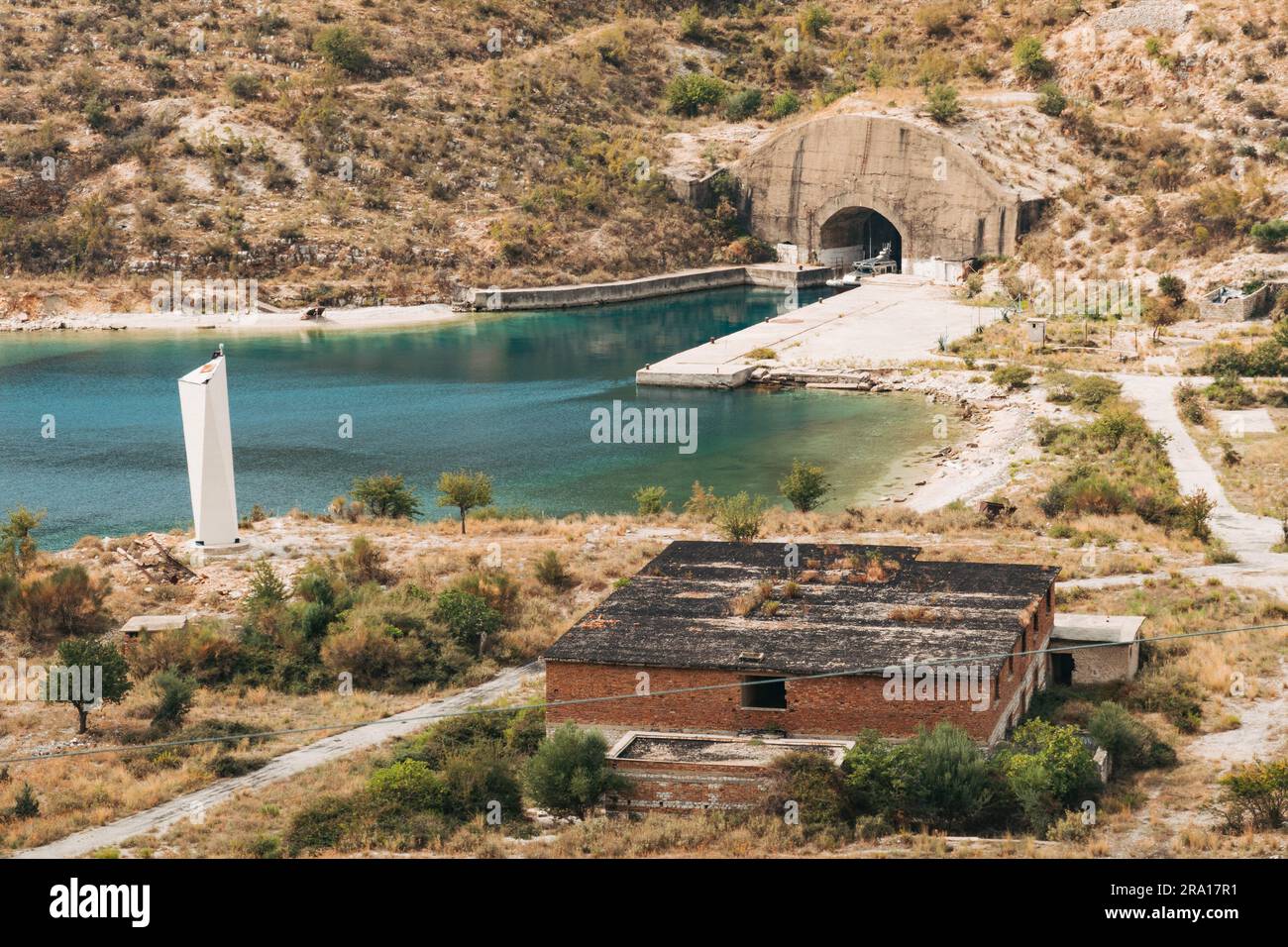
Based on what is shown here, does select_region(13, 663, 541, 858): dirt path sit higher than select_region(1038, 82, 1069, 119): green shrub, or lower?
lower

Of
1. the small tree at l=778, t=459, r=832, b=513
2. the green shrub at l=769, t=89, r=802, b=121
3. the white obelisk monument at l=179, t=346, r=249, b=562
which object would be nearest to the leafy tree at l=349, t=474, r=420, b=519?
the white obelisk monument at l=179, t=346, r=249, b=562

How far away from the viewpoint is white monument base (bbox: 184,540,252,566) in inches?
1499

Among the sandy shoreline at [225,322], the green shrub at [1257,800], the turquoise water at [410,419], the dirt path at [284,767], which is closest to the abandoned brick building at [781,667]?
the dirt path at [284,767]

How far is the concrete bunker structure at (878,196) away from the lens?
3327 inches

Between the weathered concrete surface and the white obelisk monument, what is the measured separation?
177ft

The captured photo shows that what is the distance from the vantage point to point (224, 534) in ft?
127

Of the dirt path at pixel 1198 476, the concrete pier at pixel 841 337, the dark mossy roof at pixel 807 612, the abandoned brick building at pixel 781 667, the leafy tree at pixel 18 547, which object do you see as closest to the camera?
the abandoned brick building at pixel 781 667

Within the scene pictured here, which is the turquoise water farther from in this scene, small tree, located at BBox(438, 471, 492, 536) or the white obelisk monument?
the white obelisk monument

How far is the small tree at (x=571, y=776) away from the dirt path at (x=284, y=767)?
4.04m

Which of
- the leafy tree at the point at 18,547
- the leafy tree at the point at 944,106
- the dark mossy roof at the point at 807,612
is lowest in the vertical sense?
the leafy tree at the point at 18,547

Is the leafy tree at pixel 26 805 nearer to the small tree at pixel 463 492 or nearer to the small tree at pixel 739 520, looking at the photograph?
the small tree at pixel 739 520

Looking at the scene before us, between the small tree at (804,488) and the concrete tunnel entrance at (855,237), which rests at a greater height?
the concrete tunnel entrance at (855,237)
